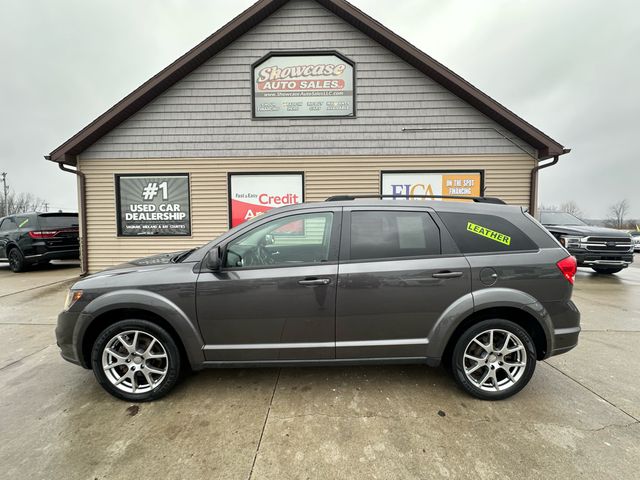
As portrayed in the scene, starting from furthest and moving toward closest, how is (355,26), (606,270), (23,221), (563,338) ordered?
(23,221), (606,270), (355,26), (563,338)

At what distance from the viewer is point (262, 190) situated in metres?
7.37

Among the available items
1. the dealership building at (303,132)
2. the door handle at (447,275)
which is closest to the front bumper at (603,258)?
the dealership building at (303,132)

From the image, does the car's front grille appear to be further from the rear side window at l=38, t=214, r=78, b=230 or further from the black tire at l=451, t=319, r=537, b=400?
the rear side window at l=38, t=214, r=78, b=230

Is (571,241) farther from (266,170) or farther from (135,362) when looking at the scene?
(135,362)

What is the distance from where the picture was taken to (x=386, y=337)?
247 cm

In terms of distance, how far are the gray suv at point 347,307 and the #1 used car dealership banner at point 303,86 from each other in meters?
5.68

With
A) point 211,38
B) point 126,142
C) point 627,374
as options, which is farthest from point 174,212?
point 627,374

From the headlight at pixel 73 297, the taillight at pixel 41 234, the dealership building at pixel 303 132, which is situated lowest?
the headlight at pixel 73 297

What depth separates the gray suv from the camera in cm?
242

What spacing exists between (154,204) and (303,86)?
15.6ft

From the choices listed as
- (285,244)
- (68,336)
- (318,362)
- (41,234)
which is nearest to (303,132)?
(285,244)

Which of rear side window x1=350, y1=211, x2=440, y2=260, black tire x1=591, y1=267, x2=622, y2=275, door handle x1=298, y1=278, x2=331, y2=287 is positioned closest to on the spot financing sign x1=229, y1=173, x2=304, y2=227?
rear side window x1=350, y1=211, x2=440, y2=260

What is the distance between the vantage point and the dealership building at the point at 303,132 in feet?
23.9

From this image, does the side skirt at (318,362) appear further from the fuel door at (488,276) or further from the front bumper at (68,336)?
the front bumper at (68,336)
